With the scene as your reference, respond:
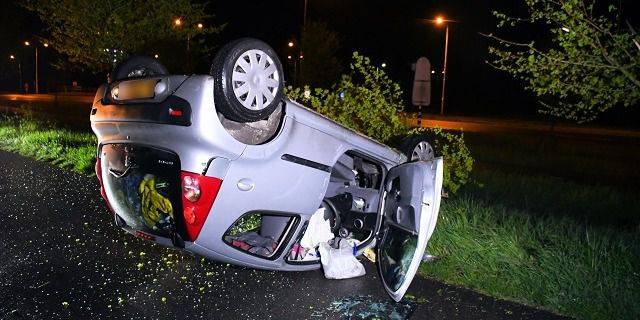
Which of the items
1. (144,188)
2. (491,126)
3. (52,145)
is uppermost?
(144,188)

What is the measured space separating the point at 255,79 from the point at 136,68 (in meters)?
1.35

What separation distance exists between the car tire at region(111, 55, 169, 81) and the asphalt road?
1.75 meters

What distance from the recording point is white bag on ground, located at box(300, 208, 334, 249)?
4.94 metres

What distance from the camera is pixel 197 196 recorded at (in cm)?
394

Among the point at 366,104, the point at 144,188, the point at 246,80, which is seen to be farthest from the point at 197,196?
the point at 366,104

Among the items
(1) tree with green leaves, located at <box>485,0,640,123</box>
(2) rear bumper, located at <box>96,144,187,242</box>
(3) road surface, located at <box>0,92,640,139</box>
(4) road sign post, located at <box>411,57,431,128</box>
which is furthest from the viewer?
(3) road surface, located at <box>0,92,640,139</box>

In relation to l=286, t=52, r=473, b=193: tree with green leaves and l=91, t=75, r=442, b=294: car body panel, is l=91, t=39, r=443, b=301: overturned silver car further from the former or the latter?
l=286, t=52, r=473, b=193: tree with green leaves

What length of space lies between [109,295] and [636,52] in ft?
18.2

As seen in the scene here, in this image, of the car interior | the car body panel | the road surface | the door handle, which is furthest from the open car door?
the road surface

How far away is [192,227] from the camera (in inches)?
158

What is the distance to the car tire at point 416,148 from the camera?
5637 mm

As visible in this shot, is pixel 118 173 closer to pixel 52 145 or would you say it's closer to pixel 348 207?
pixel 348 207

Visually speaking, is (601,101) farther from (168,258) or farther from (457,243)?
(168,258)

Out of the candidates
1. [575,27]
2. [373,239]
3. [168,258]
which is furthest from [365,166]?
[575,27]
